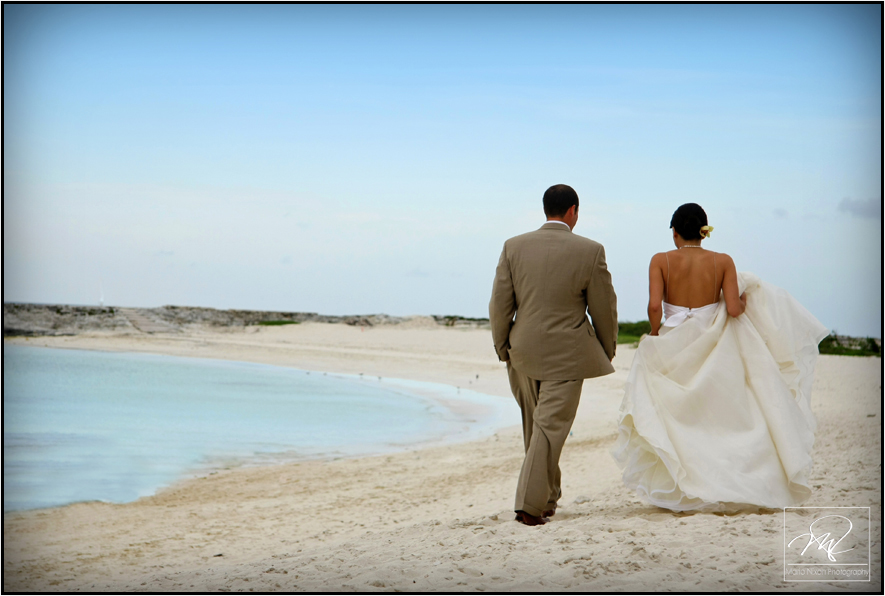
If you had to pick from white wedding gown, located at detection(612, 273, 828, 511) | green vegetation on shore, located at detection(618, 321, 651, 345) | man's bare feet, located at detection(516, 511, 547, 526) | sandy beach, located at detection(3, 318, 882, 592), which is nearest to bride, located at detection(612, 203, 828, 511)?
white wedding gown, located at detection(612, 273, 828, 511)

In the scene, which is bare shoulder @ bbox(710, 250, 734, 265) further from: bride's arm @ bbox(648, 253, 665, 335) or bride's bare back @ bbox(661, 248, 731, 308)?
bride's arm @ bbox(648, 253, 665, 335)

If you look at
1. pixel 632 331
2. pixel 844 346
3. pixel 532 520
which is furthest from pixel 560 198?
pixel 632 331

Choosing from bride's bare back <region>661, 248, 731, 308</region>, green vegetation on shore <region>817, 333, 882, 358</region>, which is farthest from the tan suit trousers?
green vegetation on shore <region>817, 333, 882, 358</region>

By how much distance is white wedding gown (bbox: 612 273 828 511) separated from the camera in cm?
392

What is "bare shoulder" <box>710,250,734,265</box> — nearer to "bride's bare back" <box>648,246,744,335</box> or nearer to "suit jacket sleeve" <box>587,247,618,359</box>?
"bride's bare back" <box>648,246,744,335</box>

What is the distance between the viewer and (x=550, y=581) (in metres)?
2.99

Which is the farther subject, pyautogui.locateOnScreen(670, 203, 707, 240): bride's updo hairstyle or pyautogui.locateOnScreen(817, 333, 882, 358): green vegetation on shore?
pyautogui.locateOnScreen(817, 333, 882, 358): green vegetation on shore

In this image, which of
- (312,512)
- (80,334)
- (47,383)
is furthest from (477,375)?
(80,334)

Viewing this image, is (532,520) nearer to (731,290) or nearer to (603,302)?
(603,302)

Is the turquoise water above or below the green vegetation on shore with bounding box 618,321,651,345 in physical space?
below

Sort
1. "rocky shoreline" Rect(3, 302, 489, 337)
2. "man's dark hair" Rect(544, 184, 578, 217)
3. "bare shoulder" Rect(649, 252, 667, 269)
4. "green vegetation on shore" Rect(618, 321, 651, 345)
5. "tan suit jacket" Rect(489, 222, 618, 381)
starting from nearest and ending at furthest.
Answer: "tan suit jacket" Rect(489, 222, 618, 381) < "man's dark hair" Rect(544, 184, 578, 217) < "bare shoulder" Rect(649, 252, 667, 269) < "green vegetation on shore" Rect(618, 321, 651, 345) < "rocky shoreline" Rect(3, 302, 489, 337)
